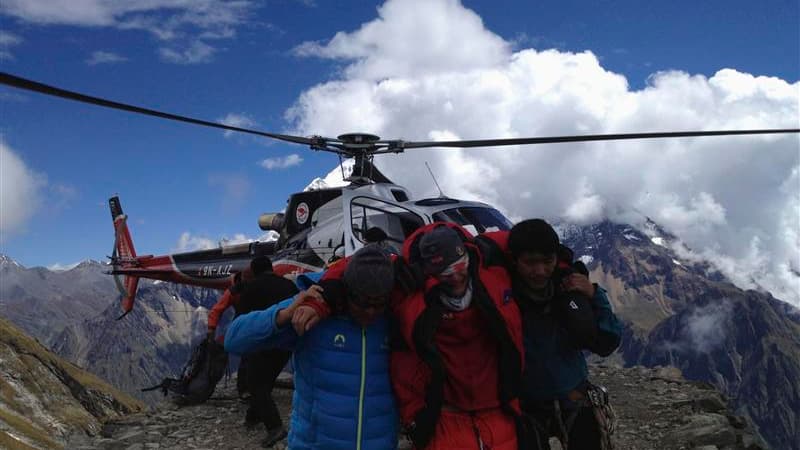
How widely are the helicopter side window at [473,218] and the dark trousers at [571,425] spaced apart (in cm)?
626

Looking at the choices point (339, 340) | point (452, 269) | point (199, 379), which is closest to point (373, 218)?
point (199, 379)

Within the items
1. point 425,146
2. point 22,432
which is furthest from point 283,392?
point 22,432

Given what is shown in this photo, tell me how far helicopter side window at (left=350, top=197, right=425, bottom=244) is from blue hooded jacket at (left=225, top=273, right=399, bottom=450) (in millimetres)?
7427

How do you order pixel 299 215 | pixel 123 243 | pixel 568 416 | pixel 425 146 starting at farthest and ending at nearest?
pixel 123 243, pixel 299 215, pixel 425 146, pixel 568 416

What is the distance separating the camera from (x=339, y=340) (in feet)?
12.5

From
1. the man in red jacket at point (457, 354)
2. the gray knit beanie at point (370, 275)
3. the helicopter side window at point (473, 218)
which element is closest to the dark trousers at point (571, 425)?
the man in red jacket at point (457, 354)

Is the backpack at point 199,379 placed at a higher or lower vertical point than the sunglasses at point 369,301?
higher

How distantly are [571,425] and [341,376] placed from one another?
2.01m

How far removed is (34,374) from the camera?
72750 mm

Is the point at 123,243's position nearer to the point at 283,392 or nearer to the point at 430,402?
the point at 283,392

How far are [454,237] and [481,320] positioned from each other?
22.2 inches

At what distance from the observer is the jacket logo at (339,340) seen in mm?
3793

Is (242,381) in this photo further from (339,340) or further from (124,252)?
(124,252)

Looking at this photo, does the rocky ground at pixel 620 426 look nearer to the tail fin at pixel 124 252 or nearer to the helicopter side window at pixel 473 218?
the helicopter side window at pixel 473 218
